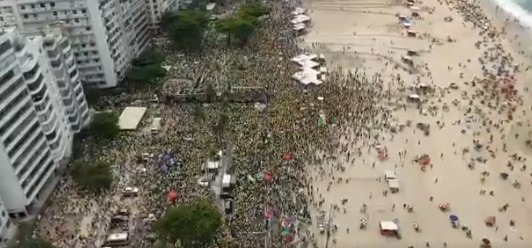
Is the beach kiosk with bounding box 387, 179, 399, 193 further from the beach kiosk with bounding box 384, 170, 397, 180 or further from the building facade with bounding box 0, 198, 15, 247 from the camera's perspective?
the building facade with bounding box 0, 198, 15, 247

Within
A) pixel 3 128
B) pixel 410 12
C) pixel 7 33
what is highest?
pixel 7 33

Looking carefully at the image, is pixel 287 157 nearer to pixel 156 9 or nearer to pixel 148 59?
pixel 148 59

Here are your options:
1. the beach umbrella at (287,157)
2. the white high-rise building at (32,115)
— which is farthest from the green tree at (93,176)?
the beach umbrella at (287,157)

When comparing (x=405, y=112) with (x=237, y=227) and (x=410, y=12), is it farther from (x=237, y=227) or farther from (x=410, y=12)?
(x=410, y=12)

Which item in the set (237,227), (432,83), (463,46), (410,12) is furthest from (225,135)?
(410,12)

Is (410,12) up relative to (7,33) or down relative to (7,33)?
down

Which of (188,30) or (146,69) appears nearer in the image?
(146,69)

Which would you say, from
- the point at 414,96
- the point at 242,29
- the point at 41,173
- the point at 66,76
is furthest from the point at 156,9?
the point at 414,96
